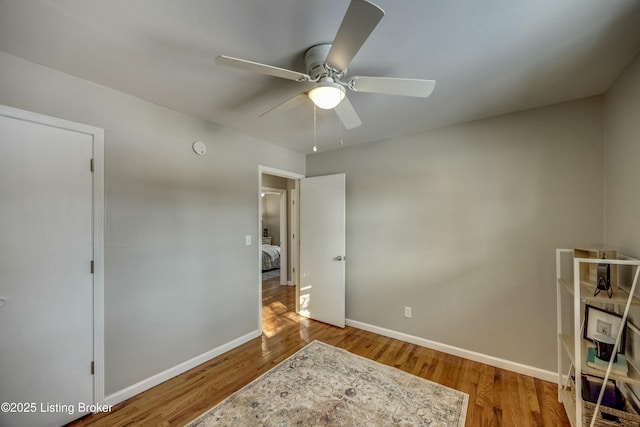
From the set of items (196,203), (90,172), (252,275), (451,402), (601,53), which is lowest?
(451,402)

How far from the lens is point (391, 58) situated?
5.01 feet

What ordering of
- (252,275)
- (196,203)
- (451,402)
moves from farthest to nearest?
(252,275), (196,203), (451,402)

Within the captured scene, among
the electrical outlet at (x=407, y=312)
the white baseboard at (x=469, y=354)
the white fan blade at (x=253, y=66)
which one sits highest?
the white fan blade at (x=253, y=66)

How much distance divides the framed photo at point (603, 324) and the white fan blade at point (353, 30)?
2169 millimetres

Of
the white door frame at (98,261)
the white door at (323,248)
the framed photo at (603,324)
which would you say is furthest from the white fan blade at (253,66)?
the framed photo at (603,324)

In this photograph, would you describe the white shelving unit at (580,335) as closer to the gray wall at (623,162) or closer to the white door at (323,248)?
the gray wall at (623,162)

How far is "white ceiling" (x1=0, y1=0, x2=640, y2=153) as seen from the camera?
118 cm

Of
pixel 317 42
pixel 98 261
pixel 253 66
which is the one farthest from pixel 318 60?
pixel 98 261

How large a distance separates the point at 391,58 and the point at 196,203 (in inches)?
82.5

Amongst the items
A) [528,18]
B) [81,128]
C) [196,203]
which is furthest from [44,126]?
[528,18]

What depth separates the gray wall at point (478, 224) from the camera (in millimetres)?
2086

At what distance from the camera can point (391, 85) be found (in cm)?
139

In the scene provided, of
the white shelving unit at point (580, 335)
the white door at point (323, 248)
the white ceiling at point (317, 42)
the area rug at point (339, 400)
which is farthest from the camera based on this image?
the white door at point (323, 248)

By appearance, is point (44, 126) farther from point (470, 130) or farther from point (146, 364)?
point (470, 130)
